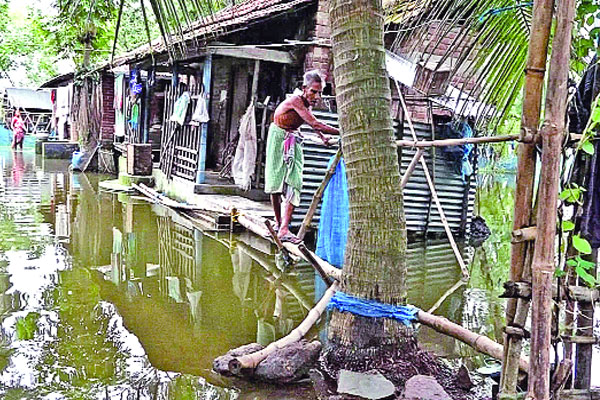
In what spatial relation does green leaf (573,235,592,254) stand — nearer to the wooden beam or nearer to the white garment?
the wooden beam

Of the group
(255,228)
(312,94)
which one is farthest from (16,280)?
(312,94)

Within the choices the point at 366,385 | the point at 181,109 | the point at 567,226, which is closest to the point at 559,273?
the point at 567,226

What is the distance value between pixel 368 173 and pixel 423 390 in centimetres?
137

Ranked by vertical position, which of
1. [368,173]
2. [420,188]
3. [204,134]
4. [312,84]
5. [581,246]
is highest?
[312,84]

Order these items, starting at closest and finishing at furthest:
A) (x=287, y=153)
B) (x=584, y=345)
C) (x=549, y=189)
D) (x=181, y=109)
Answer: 1. (x=549, y=189)
2. (x=584, y=345)
3. (x=287, y=153)
4. (x=181, y=109)

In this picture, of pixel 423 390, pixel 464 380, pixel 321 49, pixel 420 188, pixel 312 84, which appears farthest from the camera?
pixel 321 49

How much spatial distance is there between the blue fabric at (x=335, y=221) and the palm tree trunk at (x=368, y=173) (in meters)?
1.93

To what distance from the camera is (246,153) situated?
1002cm

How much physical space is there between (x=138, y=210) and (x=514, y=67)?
28.2ft

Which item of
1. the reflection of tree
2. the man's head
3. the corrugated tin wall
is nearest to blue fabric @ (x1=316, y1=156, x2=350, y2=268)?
the man's head

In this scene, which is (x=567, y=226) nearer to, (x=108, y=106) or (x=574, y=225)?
(x=574, y=225)

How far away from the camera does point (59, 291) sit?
240 inches

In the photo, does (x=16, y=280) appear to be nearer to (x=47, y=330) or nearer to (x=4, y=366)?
(x=47, y=330)

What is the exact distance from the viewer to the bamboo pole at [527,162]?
8.68 feet
